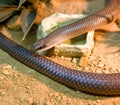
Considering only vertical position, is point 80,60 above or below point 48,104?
above

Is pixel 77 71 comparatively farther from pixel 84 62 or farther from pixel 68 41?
pixel 68 41

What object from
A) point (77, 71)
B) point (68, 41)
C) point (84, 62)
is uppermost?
point (68, 41)

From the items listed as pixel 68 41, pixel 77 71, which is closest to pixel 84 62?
pixel 77 71

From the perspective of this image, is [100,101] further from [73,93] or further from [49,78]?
[49,78]

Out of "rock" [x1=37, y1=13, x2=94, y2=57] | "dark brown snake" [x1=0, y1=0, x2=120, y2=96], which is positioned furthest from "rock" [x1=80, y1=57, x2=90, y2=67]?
"dark brown snake" [x1=0, y1=0, x2=120, y2=96]

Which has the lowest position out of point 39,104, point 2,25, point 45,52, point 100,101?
point 39,104

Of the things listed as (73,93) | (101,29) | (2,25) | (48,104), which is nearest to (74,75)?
(73,93)

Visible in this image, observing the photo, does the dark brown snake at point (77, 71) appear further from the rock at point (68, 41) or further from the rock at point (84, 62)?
the rock at point (84, 62)

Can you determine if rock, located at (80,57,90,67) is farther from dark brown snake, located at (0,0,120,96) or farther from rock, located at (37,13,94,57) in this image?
dark brown snake, located at (0,0,120,96)

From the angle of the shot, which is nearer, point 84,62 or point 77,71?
point 77,71
